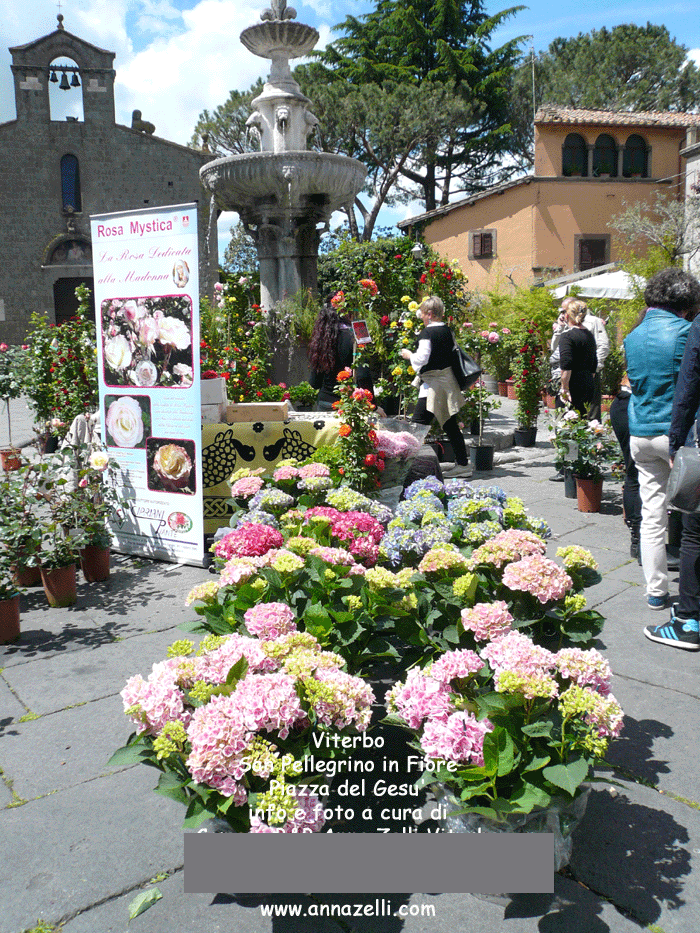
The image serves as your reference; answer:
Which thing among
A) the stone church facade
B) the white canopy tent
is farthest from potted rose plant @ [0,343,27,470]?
the stone church facade

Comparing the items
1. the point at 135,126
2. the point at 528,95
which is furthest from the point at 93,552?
the point at 135,126

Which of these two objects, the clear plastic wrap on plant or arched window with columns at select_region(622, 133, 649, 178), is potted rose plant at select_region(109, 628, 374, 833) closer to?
the clear plastic wrap on plant

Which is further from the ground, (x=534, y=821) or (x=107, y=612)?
(x=534, y=821)

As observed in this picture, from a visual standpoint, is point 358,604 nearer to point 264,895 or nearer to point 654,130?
point 264,895

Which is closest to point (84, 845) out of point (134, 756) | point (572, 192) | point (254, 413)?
point (134, 756)

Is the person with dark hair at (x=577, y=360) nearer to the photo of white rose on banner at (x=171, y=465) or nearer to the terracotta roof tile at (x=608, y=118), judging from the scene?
the photo of white rose on banner at (x=171, y=465)

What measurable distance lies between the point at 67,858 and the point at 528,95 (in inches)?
1225

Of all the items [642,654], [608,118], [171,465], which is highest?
[608,118]

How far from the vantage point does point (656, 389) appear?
145 inches

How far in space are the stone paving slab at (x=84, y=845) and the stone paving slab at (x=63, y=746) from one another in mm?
94

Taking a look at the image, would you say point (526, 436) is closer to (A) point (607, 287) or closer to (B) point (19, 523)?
(A) point (607, 287)

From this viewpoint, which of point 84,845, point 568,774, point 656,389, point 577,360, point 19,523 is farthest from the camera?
point 577,360
